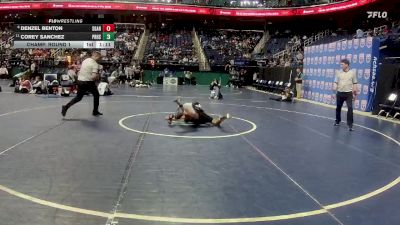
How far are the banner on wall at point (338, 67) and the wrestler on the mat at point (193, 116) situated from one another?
282 inches

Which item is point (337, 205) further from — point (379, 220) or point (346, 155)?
point (346, 155)

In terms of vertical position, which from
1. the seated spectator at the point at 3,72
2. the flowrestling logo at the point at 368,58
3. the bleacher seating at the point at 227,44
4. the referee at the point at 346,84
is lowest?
the seated spectator at the point at 3,72

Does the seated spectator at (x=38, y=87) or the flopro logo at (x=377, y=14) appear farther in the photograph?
the flopro logo at (x=377, y=14)

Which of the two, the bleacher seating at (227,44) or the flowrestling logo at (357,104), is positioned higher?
the bleacher seating at (227,44)

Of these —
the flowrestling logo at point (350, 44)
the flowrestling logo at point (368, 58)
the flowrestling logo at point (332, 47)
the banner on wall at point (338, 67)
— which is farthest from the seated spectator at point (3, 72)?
the flowrestling logo at point (368, 58)

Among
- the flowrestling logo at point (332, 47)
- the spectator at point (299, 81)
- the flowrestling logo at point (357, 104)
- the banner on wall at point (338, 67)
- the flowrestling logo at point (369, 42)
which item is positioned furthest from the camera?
the spectator at point (299, 81)

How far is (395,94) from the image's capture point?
Answer: 11383mm

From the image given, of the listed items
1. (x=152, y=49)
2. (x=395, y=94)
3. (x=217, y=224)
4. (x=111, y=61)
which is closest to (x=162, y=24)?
(x=152, y=49)

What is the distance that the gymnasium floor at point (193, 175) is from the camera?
3.37m

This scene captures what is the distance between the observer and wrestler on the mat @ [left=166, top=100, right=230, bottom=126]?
8.25m

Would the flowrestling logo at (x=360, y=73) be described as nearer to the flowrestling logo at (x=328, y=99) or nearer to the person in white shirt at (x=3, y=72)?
the flowrestling logo at (x=328, y=99)

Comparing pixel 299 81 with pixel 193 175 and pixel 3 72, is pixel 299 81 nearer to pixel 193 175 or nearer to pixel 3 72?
pixel 193 175

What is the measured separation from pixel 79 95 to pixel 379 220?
25.2 ft
